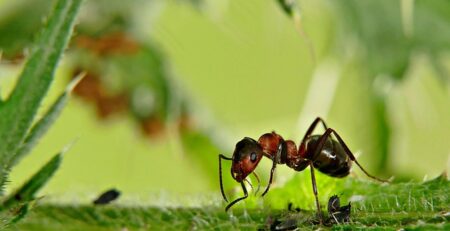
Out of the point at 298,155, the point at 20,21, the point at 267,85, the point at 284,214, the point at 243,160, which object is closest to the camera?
the point at 284,214

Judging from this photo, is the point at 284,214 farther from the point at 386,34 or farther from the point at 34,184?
the point at 386,34

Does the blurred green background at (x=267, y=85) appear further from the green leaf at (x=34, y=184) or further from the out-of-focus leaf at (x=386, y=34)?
the green leaf at (x=34, y=184)

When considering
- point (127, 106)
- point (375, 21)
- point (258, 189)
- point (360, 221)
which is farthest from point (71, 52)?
point (360, 221)

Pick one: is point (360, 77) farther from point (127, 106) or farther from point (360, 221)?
point (360, 221)

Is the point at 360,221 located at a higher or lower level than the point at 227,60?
lower

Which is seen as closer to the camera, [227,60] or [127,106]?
[127,106]

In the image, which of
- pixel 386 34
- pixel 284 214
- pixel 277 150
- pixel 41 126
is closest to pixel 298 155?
pixel 277 150

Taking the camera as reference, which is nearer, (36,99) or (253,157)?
(36,99)

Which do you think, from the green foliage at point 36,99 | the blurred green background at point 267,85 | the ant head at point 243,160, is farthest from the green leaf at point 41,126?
the ant head at point 243,160

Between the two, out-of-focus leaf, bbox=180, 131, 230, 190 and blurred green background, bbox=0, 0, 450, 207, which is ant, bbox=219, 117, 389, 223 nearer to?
blurred green background, bbox=0, 0, 450, 207
